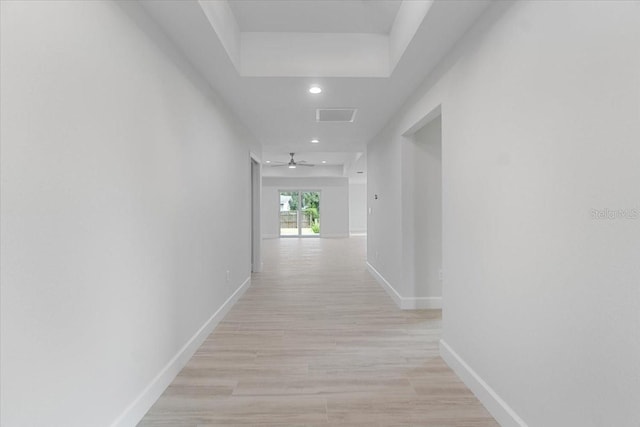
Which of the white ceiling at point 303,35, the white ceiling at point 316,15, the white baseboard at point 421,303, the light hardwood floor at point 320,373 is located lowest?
the light hardwood floor at point 320,373

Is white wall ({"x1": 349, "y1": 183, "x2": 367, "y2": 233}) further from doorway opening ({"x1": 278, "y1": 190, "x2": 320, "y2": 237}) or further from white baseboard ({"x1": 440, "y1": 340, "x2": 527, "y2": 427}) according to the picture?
white baseboard ({"x1": 440, "y1": 340, "x2": 527, "y2": 427})

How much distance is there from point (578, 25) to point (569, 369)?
4.59 ft

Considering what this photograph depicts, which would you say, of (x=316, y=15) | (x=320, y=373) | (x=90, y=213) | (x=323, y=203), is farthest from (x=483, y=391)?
(x=323, y=203)

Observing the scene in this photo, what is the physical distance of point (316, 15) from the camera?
2.98 meters

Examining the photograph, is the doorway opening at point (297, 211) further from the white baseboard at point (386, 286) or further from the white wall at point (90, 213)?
the white wall at point (90, 213)

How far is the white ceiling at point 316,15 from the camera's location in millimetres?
2805

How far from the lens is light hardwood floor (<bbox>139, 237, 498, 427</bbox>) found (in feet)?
6.90

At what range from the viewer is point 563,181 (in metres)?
1.53

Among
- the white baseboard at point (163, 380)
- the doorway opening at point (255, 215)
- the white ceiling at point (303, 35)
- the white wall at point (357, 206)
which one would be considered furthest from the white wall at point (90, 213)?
the white wall at point (357, 206)

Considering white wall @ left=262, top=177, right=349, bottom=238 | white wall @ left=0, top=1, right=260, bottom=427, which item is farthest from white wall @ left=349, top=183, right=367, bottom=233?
white wall @ left=0, top=1, right=260, bottom=427

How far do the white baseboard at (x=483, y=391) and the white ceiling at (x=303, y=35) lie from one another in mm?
2280

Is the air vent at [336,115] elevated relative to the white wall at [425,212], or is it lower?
elevated

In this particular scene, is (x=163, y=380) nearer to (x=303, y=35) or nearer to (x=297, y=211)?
(x=303, y=35)

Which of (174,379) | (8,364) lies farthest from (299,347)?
(8,364)
